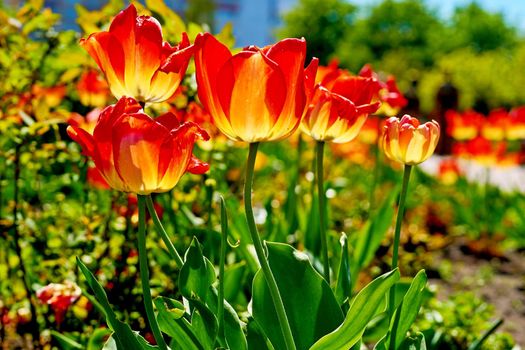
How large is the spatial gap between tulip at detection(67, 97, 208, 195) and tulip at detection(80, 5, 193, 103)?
16 centimetres

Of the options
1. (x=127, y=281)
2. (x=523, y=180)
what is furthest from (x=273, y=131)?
(x=523, y=180)

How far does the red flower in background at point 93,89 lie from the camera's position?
8.07ft

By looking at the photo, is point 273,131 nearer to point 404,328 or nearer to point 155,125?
point 155,125

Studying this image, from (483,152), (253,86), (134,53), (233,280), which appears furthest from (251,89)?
(483,152)

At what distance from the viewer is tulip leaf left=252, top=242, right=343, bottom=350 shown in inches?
51.6

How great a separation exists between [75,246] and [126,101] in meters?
1.02

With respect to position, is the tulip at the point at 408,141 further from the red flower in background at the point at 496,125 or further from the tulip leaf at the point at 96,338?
the red flower in background at the point at 496,125

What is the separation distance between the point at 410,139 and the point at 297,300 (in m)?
0.35

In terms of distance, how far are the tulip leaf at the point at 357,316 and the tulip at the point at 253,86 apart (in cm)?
31

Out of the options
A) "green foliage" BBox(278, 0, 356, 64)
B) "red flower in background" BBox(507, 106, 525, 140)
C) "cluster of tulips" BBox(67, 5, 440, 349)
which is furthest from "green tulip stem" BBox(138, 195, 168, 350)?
"green foliage" BBox(278, 0, 356, 64)

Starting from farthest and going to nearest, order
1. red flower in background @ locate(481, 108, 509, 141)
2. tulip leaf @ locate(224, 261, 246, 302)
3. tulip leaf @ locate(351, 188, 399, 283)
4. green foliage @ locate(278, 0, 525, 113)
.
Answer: green foliage @ locate(278, 0, 525, 113)
red flower in background @ locate(481, 108, 509, 141)
tulip leaf @ locate(351, 188, 399, 283)
tulip leaf @ locate(224, 261, 246, 302)

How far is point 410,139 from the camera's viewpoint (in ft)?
4.20

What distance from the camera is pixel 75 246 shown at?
6.55 ft

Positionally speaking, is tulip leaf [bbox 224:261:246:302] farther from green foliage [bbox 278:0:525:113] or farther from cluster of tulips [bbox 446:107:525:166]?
green foliage [bbox 278:0:525:113]
